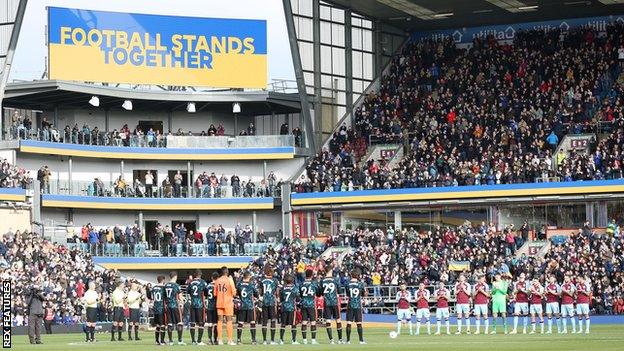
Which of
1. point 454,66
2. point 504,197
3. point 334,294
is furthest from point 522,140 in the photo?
point 334,294

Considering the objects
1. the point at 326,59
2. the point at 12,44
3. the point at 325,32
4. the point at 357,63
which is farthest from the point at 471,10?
the point at 12,44

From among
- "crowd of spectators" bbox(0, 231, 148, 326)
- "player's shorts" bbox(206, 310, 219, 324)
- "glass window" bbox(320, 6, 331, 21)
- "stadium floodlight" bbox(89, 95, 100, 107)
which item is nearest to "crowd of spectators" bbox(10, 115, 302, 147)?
"stadium floodlight" bbox(89, 95, 100, 107)

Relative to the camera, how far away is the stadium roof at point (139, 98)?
73.2 metres

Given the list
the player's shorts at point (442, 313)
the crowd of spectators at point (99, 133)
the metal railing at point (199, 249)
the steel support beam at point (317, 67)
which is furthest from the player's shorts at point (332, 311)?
the steel support beam at point (317, 67)

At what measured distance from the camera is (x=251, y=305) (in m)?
37.7

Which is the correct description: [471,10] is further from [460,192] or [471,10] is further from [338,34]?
[460,192]

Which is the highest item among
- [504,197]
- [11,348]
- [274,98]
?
[274,98]

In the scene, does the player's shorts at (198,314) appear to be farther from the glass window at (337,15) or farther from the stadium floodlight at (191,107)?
the glass window at (337,15)

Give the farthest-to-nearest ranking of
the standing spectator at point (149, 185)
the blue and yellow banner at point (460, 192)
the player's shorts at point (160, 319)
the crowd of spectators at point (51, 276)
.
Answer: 1. the standing spectator at point (149, 185)
2. the blue and yellow banner at point (460, 192)
3. the crowd of spectators at point (51, 276)
4. the player's shorts at point (160, 319)

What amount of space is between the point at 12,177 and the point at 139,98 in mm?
10002

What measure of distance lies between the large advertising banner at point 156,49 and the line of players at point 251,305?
125ft

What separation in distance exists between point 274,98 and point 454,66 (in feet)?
34.5

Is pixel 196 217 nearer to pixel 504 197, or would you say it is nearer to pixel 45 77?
pixel 45 77

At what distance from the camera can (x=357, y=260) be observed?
65.6 meters
